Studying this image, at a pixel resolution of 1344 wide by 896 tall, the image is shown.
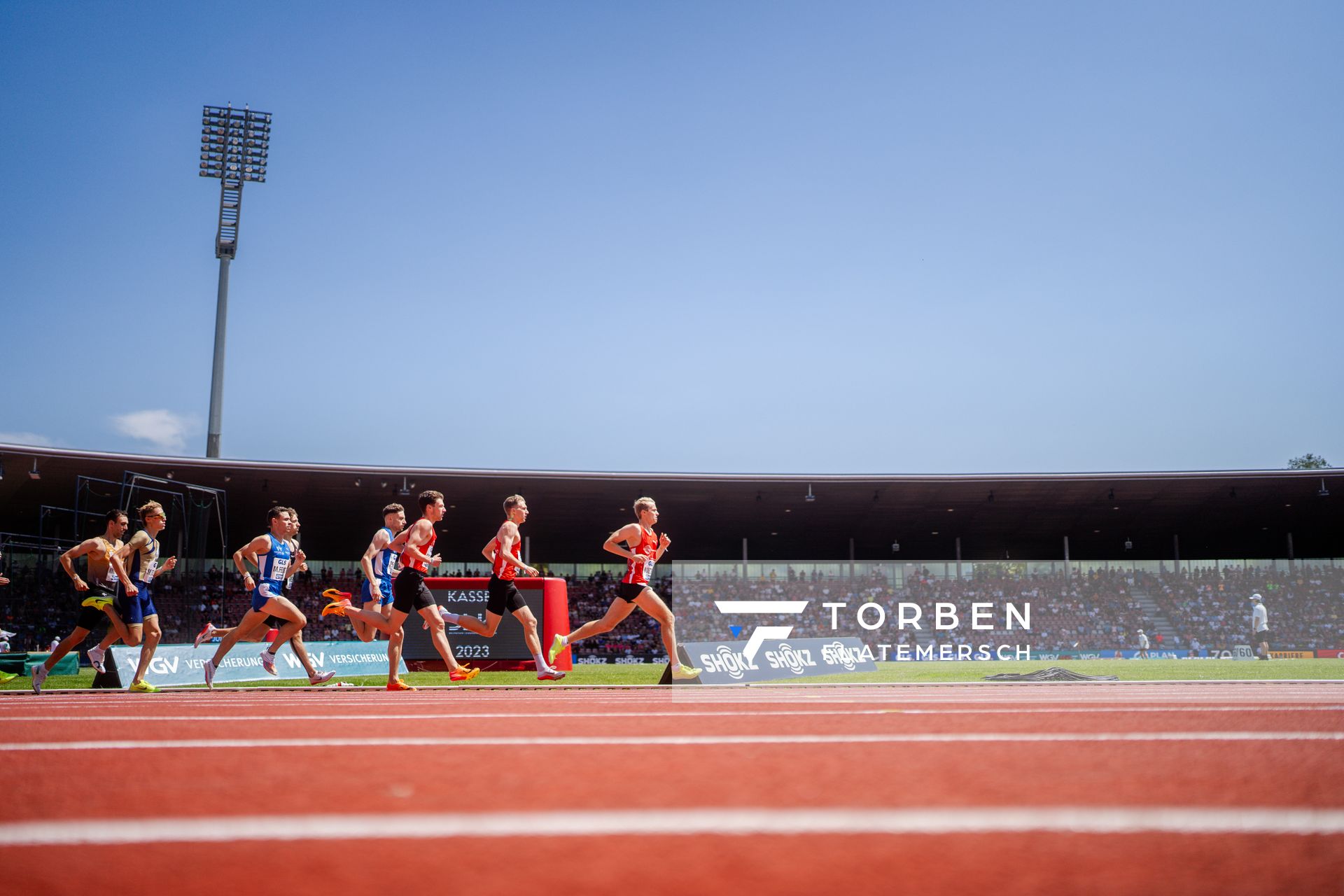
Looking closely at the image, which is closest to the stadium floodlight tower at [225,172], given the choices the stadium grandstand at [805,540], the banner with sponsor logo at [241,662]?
the stadium grandstand at [805,540]

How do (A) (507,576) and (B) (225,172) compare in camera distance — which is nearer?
(A) (507,576)

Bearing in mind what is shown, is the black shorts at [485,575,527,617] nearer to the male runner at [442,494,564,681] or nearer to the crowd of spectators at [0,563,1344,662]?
the male runner at [442,494,564,681]

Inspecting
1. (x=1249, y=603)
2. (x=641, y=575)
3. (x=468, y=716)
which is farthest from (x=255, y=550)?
(x=1249, y=603)

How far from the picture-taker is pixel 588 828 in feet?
7.31

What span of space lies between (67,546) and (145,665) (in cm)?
2134

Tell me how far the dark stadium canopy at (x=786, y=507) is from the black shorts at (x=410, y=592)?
19.4 m

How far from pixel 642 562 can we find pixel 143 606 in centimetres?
648

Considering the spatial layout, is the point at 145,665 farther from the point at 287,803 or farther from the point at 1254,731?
the point at 1254,731

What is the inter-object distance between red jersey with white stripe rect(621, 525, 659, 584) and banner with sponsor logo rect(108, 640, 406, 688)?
6067 millimetres

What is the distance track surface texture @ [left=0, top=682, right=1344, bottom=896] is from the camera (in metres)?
1.82

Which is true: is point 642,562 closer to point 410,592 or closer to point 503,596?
point 503,596

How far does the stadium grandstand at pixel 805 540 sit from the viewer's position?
24109 mm

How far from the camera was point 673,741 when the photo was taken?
398cm

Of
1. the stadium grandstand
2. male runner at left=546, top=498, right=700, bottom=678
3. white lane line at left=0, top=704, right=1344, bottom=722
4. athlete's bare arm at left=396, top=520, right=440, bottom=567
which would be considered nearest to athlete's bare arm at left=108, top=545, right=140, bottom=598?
athlete's bare arm at left=396, top=520, right=440, bottom=567
